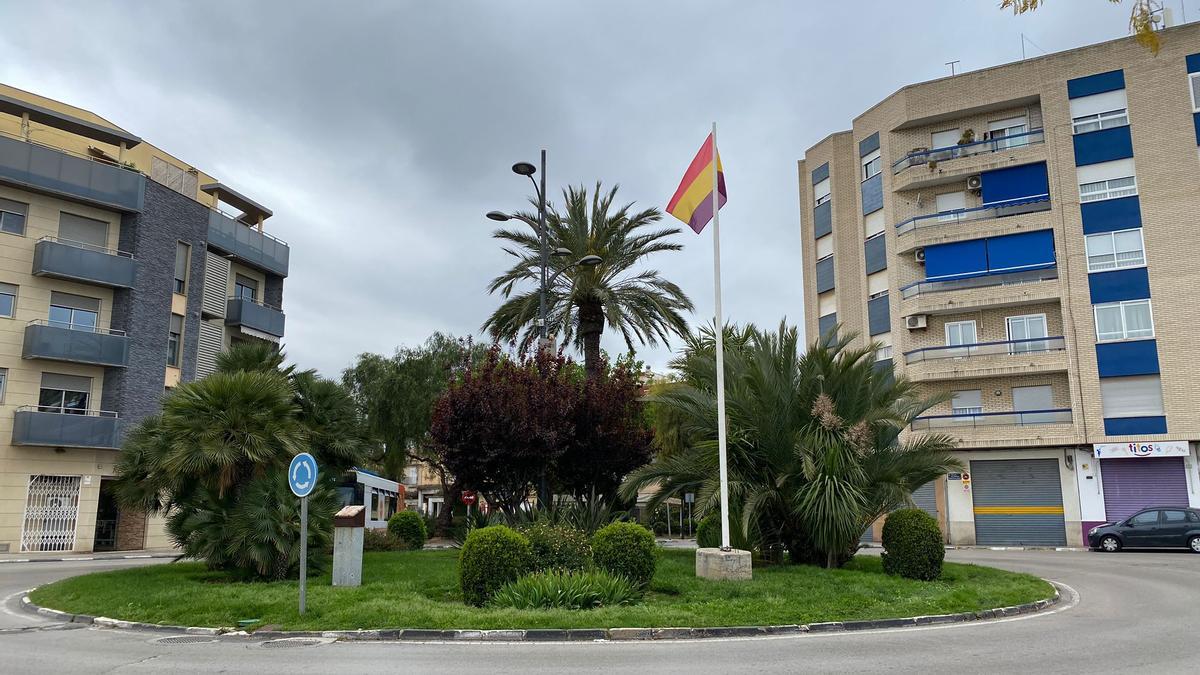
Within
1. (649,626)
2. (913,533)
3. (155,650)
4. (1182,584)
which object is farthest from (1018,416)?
(155,650)

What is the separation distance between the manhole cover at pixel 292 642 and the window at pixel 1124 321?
103ft

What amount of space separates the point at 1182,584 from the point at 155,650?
17.0 m

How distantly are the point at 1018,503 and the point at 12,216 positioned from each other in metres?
40.0

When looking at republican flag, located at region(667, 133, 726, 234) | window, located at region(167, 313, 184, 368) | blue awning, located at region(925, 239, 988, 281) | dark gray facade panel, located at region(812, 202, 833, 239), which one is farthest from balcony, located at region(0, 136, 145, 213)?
blue awning, located at region(925, 239, 988, 281)

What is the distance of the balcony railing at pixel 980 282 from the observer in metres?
33.0

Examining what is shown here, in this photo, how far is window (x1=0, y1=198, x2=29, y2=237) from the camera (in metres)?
29.7

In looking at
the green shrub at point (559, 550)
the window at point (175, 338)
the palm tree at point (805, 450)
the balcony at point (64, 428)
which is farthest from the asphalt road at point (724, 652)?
the window at point (175, 338)

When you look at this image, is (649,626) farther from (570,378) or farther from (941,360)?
(941,360)

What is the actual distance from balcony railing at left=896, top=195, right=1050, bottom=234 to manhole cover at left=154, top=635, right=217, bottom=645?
107 feet

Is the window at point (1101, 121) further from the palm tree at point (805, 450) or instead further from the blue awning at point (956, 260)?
the palm tree at point (805, 450)

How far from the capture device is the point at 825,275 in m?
40.5

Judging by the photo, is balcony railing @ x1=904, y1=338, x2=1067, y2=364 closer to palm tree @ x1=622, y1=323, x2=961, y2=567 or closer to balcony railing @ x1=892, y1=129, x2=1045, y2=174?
balcony railing @ x1=892, y1=129, x2=1045, y2=174

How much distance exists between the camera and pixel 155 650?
365 inches

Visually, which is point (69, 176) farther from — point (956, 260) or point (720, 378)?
point (956, 260)
